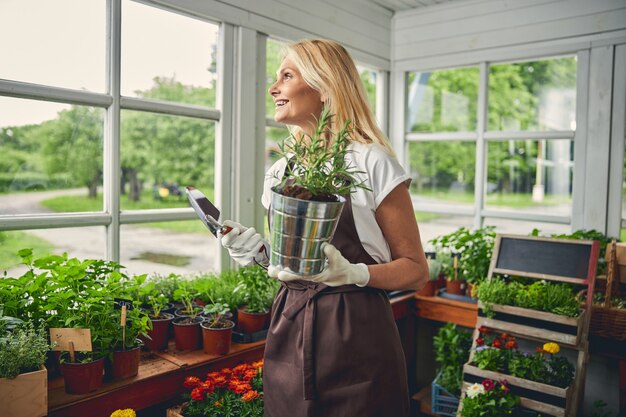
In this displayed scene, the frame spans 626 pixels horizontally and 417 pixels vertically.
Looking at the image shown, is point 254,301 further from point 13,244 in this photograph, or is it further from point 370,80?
point 370,80

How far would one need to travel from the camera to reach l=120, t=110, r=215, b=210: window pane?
2836 millimetres

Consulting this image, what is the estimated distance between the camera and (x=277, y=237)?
1037mm

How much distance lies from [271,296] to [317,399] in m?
1.05

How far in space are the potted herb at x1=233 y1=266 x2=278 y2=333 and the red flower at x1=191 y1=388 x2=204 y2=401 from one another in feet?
1.48

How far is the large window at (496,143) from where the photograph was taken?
3.29 meters

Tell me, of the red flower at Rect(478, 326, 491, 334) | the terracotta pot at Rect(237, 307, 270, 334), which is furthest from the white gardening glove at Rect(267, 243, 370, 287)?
the red flower at Rect(478, 326, 491, 334)

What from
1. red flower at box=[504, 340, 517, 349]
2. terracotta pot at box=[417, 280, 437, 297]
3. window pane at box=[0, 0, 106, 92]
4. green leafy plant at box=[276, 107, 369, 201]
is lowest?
red flower at box=[504, 340, 517, 349]

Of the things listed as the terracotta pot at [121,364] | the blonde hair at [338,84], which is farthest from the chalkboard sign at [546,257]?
the terracotta pot at [121,364]

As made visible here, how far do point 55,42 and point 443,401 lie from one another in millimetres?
2691

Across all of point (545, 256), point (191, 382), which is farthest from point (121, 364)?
point (545, 256)

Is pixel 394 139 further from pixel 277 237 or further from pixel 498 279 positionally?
pixel 277 237

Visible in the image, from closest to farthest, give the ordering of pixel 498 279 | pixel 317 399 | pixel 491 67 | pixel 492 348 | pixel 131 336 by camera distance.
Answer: pixel 317 399 → pixel 131 336 → pixel 492 348 → pixel 498 279 → pixel 491 67

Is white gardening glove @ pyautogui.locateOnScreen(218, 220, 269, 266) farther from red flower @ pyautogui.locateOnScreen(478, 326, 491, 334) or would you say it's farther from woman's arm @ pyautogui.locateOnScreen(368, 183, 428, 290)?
red flower @ pyautogui.locateOnScreen(478, 326, 491, 334)

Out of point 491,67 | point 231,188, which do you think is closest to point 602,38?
point 491,67
